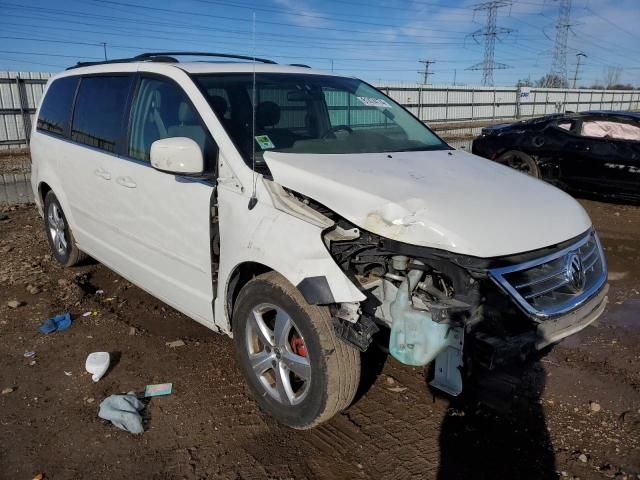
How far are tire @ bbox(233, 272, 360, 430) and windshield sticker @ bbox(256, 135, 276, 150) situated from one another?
790mm

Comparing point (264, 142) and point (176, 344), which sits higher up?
point (264, 142)

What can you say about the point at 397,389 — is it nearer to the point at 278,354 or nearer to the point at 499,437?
the point at 499,437

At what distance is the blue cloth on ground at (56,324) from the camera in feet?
13.4

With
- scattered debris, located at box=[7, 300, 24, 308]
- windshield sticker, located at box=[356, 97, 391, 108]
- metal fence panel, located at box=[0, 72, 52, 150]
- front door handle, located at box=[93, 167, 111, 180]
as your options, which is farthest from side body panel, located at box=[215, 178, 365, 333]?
metal fence panel, located at box=[0, 72, 52, 150]

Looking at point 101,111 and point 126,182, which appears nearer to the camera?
point 126,182

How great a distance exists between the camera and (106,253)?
14.1ft

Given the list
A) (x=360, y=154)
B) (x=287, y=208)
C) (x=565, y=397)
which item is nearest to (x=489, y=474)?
(x=565, y=397)

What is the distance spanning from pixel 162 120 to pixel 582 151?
7.03m

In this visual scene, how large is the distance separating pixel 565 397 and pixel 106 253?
3.57 meters

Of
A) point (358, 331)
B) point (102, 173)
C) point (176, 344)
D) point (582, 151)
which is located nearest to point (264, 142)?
point (358, 331)

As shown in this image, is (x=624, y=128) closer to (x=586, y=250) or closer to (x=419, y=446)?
(x=586, y=250)

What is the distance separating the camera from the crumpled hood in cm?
238

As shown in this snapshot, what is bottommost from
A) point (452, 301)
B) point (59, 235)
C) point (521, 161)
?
point (59, 235)

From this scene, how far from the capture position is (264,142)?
311cm
